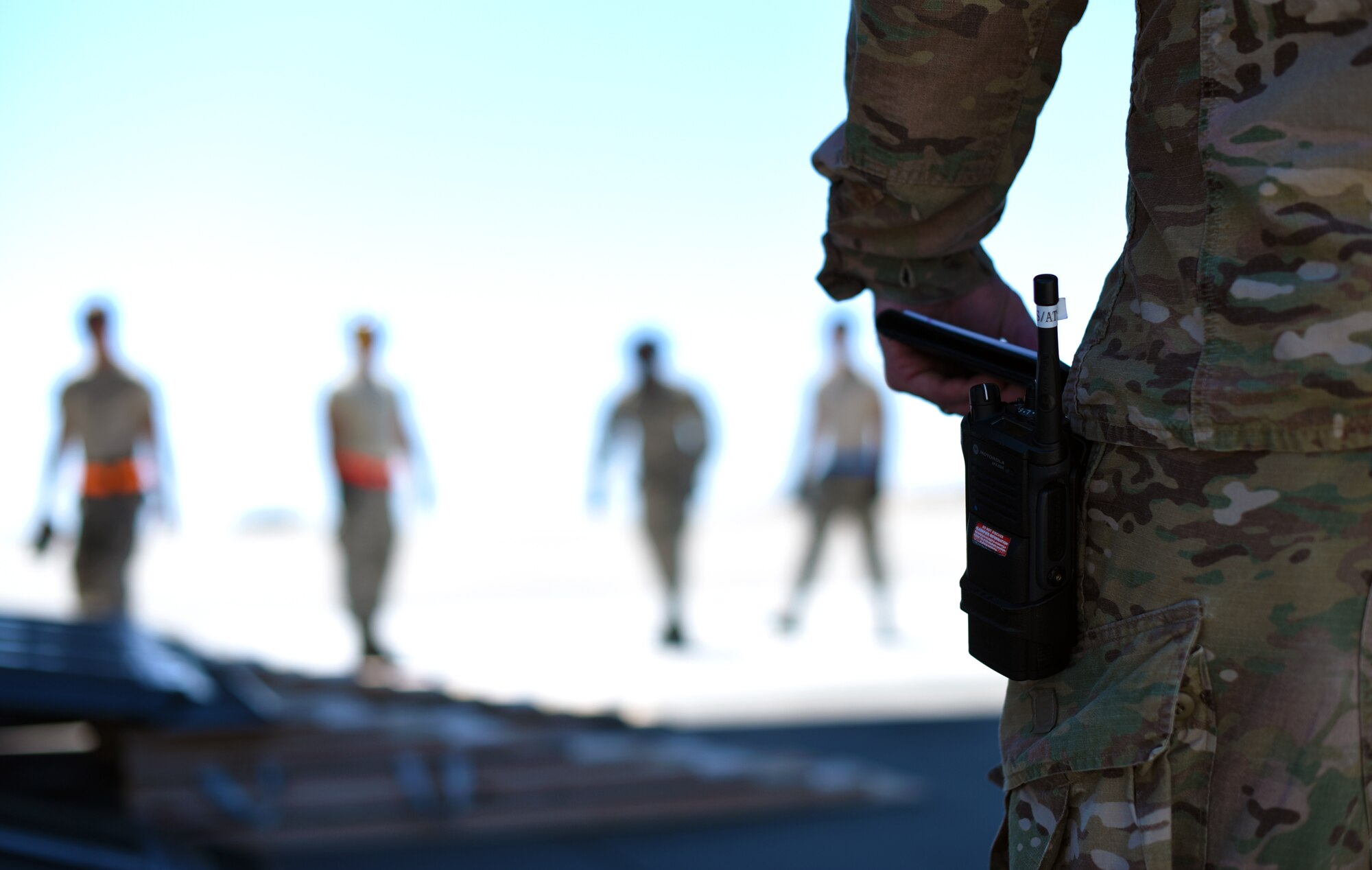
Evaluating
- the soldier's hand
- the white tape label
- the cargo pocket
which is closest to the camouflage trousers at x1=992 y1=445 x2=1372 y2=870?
the cargo pocket

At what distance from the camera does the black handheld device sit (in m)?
0.98

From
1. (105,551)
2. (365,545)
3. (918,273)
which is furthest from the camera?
(365,545)

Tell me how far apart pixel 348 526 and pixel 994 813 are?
391 cm

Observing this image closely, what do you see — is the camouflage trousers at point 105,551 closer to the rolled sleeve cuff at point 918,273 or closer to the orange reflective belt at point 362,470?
the orange reflective belt at point 362,470

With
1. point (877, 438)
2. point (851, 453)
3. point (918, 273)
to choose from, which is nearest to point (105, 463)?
point (851, 453)

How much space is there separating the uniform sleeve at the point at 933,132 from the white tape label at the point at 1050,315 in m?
0.21

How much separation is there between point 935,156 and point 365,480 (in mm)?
5997

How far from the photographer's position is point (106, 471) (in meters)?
6.14

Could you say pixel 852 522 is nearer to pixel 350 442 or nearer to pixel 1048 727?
pixel 350 442

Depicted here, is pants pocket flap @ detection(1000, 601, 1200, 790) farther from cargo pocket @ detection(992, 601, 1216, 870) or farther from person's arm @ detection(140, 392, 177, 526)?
person's arm @ detection(140, 392, 177, 526)

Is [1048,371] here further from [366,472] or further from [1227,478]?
[366,472]

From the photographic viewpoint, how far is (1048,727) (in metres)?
0.99

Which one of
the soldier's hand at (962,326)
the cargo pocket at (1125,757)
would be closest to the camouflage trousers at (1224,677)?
the cargo pocket at (1125,757)

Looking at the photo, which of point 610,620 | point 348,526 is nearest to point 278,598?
point 610,620
